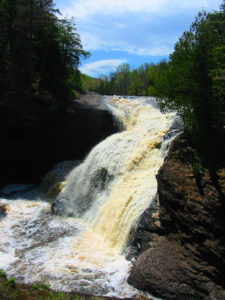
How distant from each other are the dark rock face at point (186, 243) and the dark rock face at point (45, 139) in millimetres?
11075

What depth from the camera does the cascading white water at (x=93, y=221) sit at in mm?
8188

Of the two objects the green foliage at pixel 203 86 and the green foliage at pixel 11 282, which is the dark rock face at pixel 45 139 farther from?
the green foliage at pixel 11 282

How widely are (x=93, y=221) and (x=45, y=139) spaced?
30.8ft

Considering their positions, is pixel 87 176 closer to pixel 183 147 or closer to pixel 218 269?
pixel 183 147

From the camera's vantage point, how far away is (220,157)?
854cm

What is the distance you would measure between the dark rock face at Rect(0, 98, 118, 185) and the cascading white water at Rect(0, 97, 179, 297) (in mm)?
4126

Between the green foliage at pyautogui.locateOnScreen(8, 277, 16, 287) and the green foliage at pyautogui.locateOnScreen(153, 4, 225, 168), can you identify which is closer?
the green foliage at pyautogui.locateOnScreen(8, 277, 16, 287)

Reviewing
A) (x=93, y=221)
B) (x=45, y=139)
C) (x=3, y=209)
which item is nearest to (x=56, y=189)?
(x=3, y=209)

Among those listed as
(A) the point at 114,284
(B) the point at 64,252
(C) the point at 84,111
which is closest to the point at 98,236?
(B) the point at 64,252

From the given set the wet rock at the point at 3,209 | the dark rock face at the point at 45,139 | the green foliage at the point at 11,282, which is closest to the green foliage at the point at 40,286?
the green foliage at the point at 11,282

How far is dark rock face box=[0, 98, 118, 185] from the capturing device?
60.9ft

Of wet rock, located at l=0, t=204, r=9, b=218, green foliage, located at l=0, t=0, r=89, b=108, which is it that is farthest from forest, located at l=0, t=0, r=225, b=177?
wet rock, located at l=0, t=204, r=9, b=218

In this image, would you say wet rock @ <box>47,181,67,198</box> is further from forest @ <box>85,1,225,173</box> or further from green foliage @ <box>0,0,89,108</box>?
forest @ <box>85,1,225,173</box>

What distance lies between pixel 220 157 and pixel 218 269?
10.7 ft
